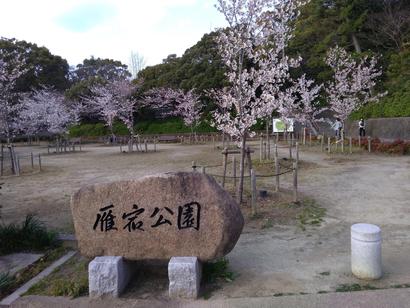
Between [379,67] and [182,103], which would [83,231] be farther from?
[182,103]

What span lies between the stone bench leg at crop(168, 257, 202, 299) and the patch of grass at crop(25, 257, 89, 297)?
1.13 metres

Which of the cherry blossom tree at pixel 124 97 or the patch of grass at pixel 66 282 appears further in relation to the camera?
the cherry blossom tree at pixel 124 97

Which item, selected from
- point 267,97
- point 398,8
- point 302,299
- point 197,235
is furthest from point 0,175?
point 398,8

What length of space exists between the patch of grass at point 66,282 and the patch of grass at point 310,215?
3922 millimetres

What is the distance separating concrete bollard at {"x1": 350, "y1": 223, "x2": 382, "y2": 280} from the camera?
458cm

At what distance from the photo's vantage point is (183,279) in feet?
14.4

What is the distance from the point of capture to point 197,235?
4.57 metres

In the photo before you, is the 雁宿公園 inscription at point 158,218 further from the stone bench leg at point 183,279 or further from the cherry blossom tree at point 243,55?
the cherry blossom tree at point 243,55

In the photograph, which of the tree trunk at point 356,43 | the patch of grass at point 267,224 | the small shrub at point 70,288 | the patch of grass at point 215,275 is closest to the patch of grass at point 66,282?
the small shrub at point 70,288

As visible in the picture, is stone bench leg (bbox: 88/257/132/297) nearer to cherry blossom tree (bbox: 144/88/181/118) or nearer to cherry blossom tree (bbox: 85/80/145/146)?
cherry blossom tree (bbox: 85/80/145/146)

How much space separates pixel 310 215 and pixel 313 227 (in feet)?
2.66

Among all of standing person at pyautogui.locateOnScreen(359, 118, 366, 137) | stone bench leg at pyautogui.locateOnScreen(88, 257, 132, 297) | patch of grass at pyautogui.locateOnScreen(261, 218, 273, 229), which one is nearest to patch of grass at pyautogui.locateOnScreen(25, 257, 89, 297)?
stone bench leg at pyautogui.locateOnScreen(88, 257, 132, 297)

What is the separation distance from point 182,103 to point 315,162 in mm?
22307

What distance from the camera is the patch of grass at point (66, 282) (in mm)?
4625
